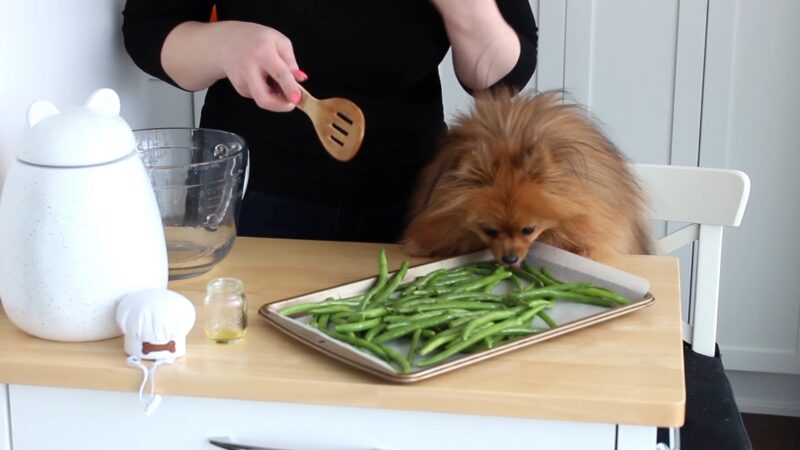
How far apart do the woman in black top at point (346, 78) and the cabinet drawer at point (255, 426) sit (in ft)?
1.58

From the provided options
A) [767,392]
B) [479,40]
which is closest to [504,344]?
[479,40]

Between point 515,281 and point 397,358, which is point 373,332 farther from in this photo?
point 515,281

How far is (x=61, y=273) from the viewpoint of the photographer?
1053 millimetres

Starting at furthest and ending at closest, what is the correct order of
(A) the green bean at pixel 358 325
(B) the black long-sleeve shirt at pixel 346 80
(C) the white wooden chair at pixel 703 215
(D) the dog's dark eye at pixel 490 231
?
(C) the white wooden chair at pixel 703 215, (B) the black long-sleeve shirt at pixel 346 80, (D) the dog's dark eye at pixel 490 231, (A) the green bean at pixel 358 325

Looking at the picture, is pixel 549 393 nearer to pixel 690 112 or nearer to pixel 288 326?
pixel 288 326

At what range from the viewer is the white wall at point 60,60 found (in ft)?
4.02

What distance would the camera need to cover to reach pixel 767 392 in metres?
2.63

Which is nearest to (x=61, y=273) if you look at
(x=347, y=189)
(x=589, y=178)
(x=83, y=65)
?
(x=83, y=65)

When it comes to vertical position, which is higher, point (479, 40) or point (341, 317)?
point (479, 40)

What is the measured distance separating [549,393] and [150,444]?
41cm

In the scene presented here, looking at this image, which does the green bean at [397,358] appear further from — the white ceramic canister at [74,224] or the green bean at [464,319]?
the white ceramic canister at [74,224]

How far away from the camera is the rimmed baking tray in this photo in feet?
3.27

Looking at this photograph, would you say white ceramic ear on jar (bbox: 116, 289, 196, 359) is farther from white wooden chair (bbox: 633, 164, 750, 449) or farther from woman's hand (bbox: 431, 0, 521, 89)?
white wooden chair (bbox: 633, 164, 750, 449)

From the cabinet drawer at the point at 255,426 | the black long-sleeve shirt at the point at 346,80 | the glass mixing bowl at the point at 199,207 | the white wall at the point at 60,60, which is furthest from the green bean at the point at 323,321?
the black long-sleeve shirt at the point at 346,80
